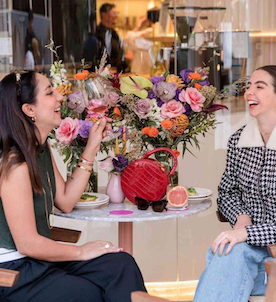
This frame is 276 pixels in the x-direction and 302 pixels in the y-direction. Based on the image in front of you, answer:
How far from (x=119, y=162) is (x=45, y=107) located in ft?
1.60

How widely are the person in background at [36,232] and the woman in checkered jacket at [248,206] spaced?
306 millimetres

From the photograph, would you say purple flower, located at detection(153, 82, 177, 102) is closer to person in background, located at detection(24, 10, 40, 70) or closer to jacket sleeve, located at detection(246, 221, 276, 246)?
jacket sleeve, located at detection(246, 221, 276, 246)

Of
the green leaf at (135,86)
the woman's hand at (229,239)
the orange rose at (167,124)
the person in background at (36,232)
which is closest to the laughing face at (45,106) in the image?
the person in background at (36,232)

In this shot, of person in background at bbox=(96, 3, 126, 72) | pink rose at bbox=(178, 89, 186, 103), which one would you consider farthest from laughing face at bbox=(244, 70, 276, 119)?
person in background at bbox=(96, 3, 126, 72)

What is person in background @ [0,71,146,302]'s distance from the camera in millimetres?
1903

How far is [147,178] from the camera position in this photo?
2396 millimetres

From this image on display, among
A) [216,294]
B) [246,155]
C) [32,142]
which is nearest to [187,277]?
[246,155]

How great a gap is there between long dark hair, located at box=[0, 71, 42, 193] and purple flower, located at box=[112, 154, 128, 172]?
487 millimetres

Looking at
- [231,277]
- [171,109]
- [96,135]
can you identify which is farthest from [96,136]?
[231,277]

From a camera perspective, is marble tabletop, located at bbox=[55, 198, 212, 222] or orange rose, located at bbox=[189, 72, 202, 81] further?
orange rose, located at bbox=[189, 72, 202, 81]

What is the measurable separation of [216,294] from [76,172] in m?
0.77

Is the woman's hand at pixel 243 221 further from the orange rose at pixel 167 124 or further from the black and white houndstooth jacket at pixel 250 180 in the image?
the orange rose at pixel 167 124

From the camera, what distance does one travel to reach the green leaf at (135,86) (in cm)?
243

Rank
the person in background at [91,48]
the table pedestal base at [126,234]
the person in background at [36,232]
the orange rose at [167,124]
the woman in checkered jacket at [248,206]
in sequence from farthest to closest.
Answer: the person in background at [91,48], the table pedestal base at [126,234], the orange rose at [167,124], the woman in checkered jacket at [248,206], the person in background at [36,232]
